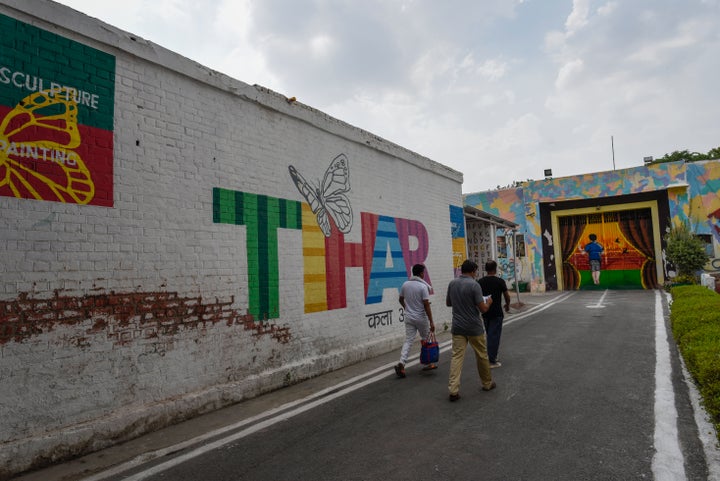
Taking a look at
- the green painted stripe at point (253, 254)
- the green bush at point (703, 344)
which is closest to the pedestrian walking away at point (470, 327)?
the green bush at point (703, 344)

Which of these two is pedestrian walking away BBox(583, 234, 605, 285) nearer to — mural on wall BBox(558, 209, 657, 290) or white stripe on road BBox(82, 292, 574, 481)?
mural on wall BBox(558, 209, 657, 290)

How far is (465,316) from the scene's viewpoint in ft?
18.4

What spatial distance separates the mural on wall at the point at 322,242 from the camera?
6355mm

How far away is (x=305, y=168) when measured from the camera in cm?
757

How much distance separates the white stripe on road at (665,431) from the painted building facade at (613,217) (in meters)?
16.6

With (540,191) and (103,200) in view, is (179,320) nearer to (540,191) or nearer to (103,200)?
(103,200)

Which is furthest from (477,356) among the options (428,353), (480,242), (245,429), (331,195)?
(480,242)

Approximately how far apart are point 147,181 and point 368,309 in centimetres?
507

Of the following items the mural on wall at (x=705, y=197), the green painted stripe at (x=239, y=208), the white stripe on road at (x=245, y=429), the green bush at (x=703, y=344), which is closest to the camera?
the white stripe on road at (x=245, y=429)

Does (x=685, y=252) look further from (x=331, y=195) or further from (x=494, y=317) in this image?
(x=331, y=195)

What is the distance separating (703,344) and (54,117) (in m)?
8.63

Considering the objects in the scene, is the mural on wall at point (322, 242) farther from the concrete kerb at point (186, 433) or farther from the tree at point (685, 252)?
the tree at point (685, 252)

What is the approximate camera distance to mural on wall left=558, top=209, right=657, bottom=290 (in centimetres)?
2095

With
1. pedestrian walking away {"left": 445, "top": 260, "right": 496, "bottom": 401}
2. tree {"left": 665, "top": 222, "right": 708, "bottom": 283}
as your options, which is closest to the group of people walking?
pedestrian walking away {"left": 445, "top": 260, "right": 496, "bottom": 401}
